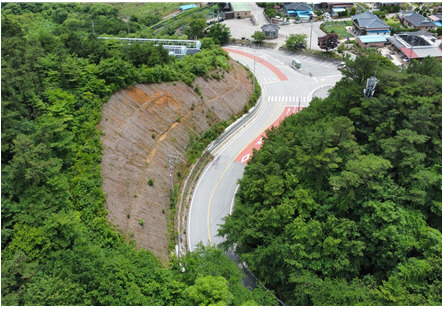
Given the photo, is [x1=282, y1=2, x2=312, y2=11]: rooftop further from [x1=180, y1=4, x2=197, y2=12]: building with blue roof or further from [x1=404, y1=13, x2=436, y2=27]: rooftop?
[x1=180, y1=4, x2=197, y2=12]: building with blue roof

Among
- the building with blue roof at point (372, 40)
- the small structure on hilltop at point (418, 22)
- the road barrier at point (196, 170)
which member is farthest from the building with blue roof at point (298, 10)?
the road barrier at point (196, 170)

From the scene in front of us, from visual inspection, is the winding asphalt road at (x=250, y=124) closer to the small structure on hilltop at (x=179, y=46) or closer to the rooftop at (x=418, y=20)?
the small structure on hilltop at (x=179, y=46)

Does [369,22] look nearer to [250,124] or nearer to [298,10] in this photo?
[298,10]

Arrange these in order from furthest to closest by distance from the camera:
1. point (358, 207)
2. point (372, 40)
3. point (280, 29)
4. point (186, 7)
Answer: point (186, 7)
point (280, 29)
point (372, 40)
point (358, 207)

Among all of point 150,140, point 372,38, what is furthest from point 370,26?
point 150,140

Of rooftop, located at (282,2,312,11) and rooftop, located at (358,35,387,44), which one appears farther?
rooftop, located at (282,2,312,11)

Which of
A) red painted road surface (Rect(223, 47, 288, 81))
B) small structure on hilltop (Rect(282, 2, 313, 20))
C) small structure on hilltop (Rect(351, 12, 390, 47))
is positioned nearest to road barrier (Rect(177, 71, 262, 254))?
red painted road surface (Rect(223, 47, 288, 81))

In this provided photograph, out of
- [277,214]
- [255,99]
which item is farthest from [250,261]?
[255,99]
